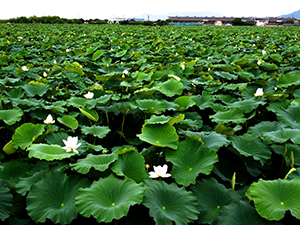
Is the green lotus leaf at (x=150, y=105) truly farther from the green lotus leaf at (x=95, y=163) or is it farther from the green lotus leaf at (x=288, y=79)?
the green lotus leaf at (x=288, y=79)

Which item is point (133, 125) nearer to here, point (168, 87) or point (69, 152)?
point (168, 87)

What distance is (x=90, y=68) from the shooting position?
4.37 metres

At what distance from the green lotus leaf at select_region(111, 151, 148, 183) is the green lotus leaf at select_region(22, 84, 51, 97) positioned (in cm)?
163

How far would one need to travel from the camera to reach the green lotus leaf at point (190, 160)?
4.42ft

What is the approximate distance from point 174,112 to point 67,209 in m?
1.39

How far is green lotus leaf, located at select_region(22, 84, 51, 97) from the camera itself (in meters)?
2.55

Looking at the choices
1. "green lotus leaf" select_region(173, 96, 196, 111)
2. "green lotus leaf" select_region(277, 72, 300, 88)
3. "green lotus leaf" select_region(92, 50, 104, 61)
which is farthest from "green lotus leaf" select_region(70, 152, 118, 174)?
"green lotus leaf" select_region(92, 50, 104, 61)

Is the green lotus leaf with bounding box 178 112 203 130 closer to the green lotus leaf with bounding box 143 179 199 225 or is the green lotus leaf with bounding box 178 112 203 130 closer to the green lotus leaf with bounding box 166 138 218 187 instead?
the green lotus leaf with bounding box 166 138 218 187

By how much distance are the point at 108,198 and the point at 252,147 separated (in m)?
1.07

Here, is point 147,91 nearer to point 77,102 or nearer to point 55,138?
point 77,102

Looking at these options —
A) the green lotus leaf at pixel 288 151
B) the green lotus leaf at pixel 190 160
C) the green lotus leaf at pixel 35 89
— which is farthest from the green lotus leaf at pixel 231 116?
the green lotus leaf at pixel 35 89

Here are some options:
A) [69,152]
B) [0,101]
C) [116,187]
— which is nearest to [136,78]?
[0,101]

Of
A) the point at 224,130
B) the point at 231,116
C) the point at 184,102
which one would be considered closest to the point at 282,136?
the point at 224,130

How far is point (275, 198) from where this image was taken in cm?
112
